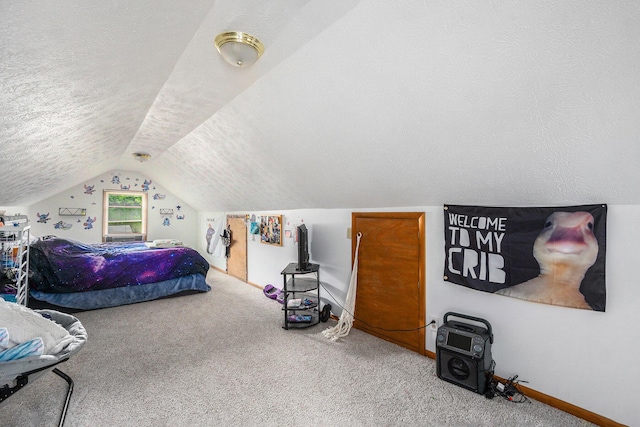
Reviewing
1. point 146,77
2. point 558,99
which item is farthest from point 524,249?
point 146,77

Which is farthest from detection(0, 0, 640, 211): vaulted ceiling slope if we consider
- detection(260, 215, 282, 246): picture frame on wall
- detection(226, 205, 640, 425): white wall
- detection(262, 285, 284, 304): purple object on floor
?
detection(262, 285, 284, 304): purple object on floor

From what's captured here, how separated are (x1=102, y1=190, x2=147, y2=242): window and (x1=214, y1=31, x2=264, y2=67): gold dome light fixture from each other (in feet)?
19.5

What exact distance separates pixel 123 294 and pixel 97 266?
20.1 inches

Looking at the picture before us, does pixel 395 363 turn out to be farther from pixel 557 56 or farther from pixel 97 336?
pixel 97 336

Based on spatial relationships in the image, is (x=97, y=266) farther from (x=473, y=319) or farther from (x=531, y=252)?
(x=531, y=252)

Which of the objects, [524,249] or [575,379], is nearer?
[575,379]

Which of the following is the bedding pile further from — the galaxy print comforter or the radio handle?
the radio handle

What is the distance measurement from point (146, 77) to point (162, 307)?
324cm

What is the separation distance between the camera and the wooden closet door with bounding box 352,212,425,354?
2693 millimetres

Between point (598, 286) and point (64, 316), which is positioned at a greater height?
point (598, 286)

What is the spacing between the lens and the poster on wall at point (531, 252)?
1752mm

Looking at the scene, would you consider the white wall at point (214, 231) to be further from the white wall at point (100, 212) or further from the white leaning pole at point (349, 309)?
the white leaning pole at point (349, 309)

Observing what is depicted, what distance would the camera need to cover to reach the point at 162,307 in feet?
12.9

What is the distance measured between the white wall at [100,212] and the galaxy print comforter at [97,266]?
6.78ft
